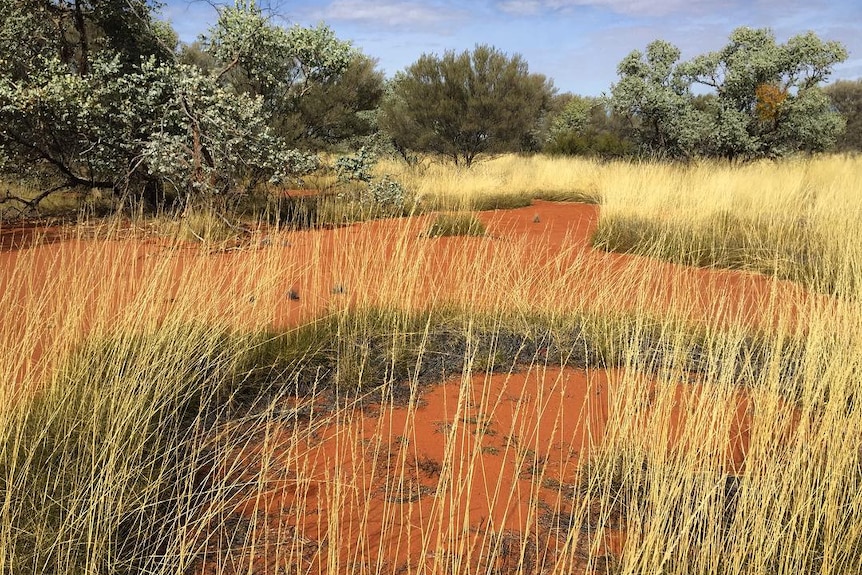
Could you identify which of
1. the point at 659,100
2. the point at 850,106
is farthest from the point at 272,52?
the point at 850,106

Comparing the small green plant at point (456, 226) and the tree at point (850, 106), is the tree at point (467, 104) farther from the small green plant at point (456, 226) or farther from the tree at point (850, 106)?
the tree at point (850, 106)

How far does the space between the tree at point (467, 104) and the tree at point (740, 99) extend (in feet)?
9.99

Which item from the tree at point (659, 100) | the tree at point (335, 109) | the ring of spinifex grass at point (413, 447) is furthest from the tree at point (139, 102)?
the tree at point (659, 100)

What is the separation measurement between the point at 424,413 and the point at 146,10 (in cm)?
871

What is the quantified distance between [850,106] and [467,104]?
25.8 m

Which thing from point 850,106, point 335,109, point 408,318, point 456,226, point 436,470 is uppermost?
point 850,106

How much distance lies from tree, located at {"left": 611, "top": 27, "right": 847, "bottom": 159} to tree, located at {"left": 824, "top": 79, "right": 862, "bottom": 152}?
48.6 ft

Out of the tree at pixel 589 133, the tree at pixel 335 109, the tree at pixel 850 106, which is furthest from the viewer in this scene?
the tree at pixel 850 106

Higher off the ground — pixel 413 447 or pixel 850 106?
pixel 850 106

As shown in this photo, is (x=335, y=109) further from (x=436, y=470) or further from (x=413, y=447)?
(x=436, y=470)

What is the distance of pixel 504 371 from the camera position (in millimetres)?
→ 3557

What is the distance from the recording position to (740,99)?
15875 mm

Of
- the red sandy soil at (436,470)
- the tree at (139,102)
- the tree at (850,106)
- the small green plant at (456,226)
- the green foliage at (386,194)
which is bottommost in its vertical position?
the red sandy soil at (436,470)

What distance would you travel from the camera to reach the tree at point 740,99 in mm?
14969
